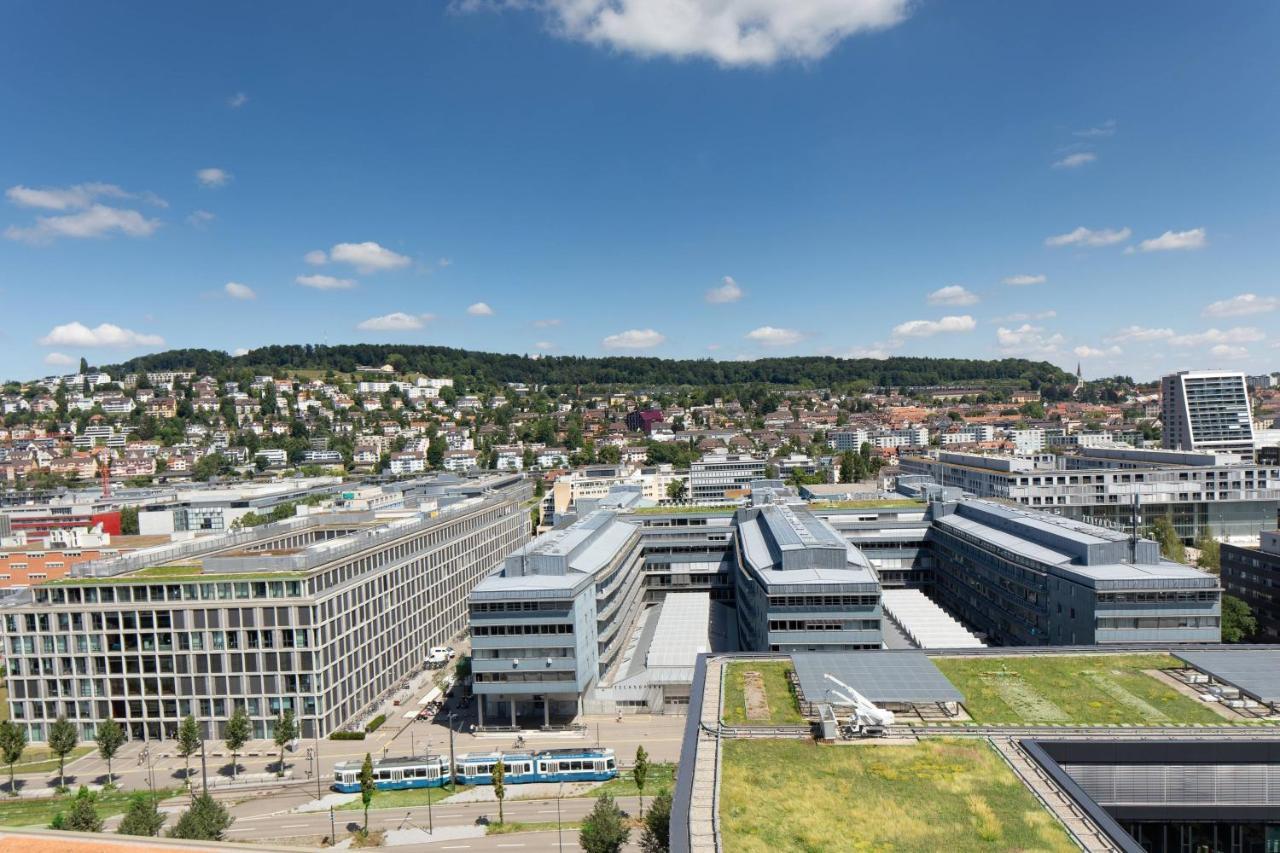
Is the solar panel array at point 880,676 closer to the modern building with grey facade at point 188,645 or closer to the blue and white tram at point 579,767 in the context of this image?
the blue and white tram at point 579,767

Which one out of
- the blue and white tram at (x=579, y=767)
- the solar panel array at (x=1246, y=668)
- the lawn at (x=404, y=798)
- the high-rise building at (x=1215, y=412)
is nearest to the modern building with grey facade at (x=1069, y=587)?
the solar panel array at (x=1246, y=668)

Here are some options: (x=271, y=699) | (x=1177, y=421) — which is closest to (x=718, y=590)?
(x=271, y=699)

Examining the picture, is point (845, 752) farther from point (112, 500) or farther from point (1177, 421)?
point (1177, 421)

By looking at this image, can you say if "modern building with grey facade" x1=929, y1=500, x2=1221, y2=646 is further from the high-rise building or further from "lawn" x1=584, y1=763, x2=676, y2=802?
the high-rise building

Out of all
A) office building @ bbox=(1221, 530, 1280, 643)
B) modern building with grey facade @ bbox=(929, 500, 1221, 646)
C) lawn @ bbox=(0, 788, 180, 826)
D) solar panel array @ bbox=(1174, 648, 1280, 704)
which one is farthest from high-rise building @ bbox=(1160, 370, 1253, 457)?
lawn @ bbox=(0, 788, 180, 826)

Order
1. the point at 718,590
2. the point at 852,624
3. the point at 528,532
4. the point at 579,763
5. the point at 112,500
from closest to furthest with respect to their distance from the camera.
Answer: the point at 579,763, the point at 852,624, the point at 718,590, the point at 528,532, the point at 112,500

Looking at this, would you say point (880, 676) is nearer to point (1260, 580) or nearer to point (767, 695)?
point (767, 695)
